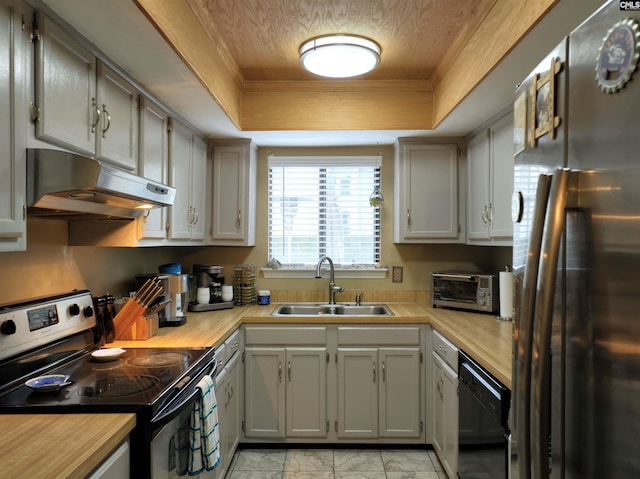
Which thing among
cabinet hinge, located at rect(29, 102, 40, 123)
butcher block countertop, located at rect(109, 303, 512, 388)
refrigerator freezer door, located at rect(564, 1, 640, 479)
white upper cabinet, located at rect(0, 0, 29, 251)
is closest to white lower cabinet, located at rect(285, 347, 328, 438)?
butcher block countertop, located at rect(109, 303, 512, 388)

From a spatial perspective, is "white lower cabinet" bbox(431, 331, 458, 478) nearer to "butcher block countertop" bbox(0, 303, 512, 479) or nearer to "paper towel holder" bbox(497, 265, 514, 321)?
"butcher block countertop" bbox(0, 303, 512, 479)

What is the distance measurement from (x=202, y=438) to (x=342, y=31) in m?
2.06

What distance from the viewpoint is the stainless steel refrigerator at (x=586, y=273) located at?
61cm

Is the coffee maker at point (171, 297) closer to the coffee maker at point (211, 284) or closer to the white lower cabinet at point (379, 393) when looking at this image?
→ the coffee maker at point (211, 284)

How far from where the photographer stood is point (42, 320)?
164 centimetres

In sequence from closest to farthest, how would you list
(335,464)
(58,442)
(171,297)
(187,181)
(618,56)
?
(618,56)
(58,442)
(171,297)
(335,464)
(187,181)

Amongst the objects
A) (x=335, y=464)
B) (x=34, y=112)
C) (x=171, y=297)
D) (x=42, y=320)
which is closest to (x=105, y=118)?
(x=34, y=112)

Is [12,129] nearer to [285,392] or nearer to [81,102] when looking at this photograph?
[81,102]

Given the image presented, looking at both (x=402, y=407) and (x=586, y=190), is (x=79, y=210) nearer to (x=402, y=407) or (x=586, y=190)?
(x=586, y=190)

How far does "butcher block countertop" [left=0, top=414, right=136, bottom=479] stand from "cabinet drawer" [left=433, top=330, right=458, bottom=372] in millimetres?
1605

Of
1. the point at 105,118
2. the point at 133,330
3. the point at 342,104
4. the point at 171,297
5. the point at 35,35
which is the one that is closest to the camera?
the point at 35,35

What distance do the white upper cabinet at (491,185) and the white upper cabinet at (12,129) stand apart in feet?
7.51

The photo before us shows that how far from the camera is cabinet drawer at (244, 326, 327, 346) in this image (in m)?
2.70

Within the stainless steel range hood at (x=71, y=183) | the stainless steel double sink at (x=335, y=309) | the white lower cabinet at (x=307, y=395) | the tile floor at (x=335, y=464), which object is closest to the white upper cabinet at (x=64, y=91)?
the stainless steel range hood at (x=71, y=183)
